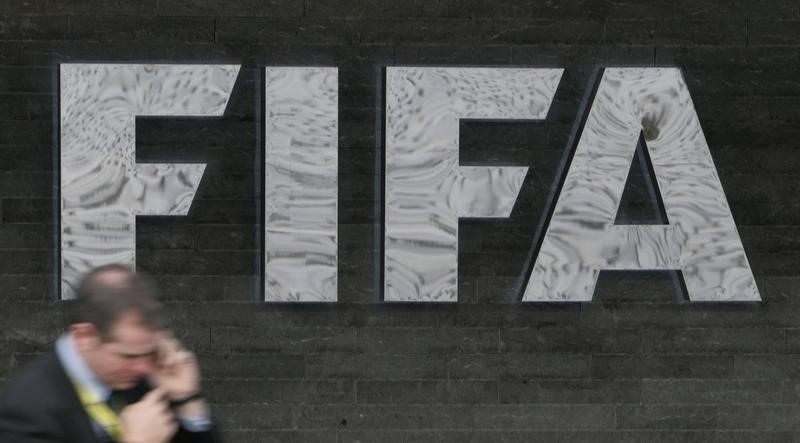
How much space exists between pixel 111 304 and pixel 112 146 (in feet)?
12.4

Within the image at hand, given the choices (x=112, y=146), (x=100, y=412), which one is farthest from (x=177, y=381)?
(x=112, y=146)

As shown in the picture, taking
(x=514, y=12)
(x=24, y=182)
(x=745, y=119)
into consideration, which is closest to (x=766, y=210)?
(x=745, y=119)

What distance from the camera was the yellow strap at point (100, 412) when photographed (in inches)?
102

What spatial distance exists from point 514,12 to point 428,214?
110 centimetres

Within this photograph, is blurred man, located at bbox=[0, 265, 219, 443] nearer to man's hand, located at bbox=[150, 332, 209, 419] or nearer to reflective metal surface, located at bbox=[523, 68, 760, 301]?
man's hand, located at bbox=[150, 332, 209, 419]

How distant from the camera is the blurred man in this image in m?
2.49

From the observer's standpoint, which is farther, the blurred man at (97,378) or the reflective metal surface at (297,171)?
the reflective metal surface at (297,171)

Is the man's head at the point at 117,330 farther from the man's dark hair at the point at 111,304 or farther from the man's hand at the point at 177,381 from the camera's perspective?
the man's hand at the point at 177,381

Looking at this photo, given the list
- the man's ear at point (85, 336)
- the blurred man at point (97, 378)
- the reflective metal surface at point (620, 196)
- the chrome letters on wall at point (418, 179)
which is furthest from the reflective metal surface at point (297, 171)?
the man's ear at point (85, 336)

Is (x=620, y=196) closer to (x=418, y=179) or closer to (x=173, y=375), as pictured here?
(x=418, y=179)

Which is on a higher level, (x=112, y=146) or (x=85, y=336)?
(x=112, y=146)

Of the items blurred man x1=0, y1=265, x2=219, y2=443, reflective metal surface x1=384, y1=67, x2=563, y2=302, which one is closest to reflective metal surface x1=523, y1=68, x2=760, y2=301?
reflective metal surface x1=384, y1=67, x2=563, y2=302

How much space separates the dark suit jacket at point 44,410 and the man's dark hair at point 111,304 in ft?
0.36

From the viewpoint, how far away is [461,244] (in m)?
6.40
